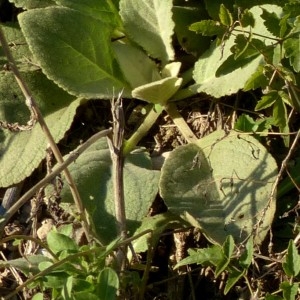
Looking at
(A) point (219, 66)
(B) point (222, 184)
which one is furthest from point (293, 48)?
(B) point (222, 184)

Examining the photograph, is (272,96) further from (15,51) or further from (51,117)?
(15,51)

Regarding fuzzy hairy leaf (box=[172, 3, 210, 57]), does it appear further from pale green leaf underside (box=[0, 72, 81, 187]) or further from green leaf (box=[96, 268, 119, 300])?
green leaf (box=[96, 268, 119, 300])

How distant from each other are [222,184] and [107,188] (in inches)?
12.7

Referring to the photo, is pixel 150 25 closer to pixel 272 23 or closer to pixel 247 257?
pixel 272 23

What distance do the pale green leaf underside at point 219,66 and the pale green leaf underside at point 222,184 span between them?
14 cm

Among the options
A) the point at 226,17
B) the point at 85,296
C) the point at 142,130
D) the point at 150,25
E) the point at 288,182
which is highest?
the point at 226,17

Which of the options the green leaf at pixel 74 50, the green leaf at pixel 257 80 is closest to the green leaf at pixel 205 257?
the green leaf at pixel 257 80

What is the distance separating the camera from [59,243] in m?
1.97

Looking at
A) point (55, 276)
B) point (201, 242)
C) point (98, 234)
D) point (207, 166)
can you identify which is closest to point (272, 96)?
point (207, 166)

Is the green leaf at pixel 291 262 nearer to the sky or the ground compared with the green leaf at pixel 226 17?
nearer to the ground

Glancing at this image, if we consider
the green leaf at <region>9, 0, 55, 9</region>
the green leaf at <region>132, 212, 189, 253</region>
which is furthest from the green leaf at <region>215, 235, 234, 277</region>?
the green leaf at <region>9, 0, 55, 9</region>

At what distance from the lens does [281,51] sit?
2240mm

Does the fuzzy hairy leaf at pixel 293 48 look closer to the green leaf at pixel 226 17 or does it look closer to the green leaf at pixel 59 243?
the green leaf at pixel 226 17

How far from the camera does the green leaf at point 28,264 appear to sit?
197 cm
